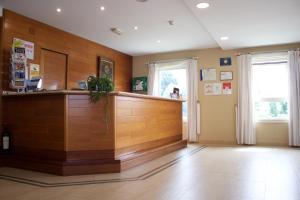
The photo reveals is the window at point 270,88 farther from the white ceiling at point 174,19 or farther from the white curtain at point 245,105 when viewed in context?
the white ceiling at point 174,19

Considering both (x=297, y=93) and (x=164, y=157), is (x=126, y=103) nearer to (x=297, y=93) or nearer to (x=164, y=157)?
(x=164, y=157)

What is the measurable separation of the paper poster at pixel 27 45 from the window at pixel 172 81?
3988 mm

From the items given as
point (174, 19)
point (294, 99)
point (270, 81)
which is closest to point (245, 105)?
point (270, 81)

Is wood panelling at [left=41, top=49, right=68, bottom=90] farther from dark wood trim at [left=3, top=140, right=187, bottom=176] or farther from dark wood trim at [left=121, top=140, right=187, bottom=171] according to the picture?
dark wood trim at [left=121, top=140, right=187, bottom=171]

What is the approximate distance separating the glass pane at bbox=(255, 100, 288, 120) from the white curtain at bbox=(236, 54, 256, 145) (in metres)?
0.30

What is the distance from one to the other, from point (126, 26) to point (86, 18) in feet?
2.90

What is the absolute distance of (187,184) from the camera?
3.14 m

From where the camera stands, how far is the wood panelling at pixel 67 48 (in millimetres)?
4738

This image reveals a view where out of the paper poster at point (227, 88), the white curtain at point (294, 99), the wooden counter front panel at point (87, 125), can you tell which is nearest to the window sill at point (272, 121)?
the white curtain at point (294, 99)

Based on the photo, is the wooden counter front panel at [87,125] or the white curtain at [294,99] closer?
the wooden counter front panel at [87,125]

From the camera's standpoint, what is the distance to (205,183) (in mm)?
3178

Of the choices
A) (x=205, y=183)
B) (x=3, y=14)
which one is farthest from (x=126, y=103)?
(x=3, y=14)

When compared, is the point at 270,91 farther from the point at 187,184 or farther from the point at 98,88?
the point at 98,88

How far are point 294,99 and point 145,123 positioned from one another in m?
3.91
